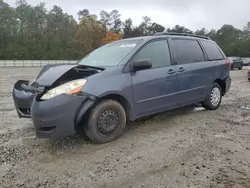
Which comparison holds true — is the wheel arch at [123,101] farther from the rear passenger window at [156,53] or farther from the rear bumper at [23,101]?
the rear bumper at [23,101]

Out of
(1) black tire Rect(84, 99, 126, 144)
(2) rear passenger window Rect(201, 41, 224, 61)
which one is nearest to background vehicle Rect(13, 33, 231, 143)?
(1) black tire Rect(84, 99, 126, 144)

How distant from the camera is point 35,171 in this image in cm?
304

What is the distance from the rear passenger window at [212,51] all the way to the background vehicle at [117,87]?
0.17m

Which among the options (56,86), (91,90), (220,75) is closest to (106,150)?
(91,90)

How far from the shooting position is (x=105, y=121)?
150 inches

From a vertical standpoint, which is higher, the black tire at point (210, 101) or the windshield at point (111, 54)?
the windshield at point (111, 54)

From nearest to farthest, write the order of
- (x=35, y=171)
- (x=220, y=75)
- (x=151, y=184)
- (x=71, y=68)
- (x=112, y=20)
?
(x=151, y=184)
(x=35, y=171)
(x=71, y=68)
(x=220, y=75)
(x=112, y=20)

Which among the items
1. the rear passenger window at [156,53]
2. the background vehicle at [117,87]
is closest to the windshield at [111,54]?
the background vehicle at [117,87]

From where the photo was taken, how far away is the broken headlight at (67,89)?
3477 mm

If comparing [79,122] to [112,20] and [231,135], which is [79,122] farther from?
Result: [112,20]

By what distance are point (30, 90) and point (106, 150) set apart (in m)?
1.70

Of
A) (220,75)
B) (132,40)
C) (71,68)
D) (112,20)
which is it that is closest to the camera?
(71,68)

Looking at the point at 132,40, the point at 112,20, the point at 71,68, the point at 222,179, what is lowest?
the point at 222,179

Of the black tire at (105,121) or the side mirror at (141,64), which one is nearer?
the black tire at (105,121)
